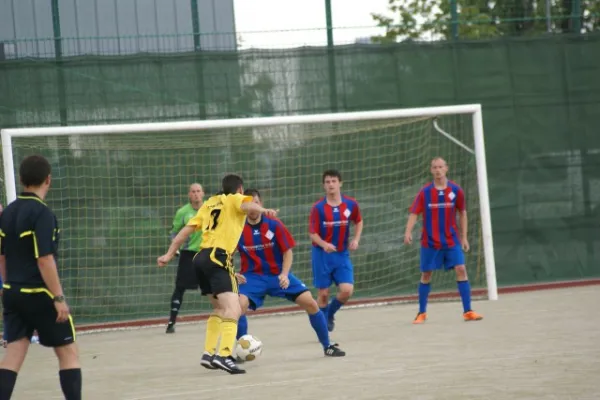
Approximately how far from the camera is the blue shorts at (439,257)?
40.7ft

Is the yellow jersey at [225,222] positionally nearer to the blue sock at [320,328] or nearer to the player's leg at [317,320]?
the player's leg at [317,320]

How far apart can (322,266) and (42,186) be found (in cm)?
550

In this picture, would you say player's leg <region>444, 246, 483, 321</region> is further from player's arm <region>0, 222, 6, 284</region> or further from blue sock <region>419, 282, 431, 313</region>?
player's arm <region>0, 222, 6, 284</region>

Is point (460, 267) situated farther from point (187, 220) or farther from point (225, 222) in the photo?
point (225, 222)

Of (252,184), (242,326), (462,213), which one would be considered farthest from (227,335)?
(252,184)

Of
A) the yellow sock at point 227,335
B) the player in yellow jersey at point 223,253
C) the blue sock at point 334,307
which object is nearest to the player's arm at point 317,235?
the blue sock at point 334,307

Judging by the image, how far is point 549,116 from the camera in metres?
16.0

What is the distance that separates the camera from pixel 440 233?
12.4 metres

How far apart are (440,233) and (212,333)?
4.02 metres

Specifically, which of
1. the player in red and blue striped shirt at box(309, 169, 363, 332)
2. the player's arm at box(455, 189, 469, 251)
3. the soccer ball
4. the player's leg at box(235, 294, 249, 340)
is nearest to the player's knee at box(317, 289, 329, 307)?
the player in red and blue striped shirt at box(309, 169, 363, 332)

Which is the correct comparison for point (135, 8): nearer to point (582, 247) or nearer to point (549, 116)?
point (549, 116)

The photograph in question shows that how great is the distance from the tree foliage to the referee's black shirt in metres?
9.08

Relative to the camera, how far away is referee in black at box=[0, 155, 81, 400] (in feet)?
21.2

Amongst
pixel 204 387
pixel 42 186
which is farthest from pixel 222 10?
pixel 42 186
